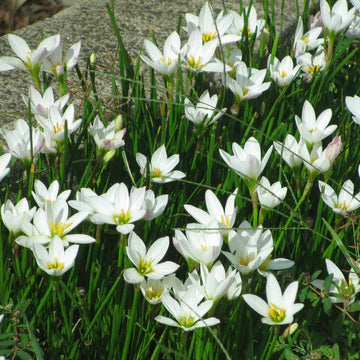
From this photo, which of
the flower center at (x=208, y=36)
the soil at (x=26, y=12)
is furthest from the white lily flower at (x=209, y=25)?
the soil at (x=26, y=12)

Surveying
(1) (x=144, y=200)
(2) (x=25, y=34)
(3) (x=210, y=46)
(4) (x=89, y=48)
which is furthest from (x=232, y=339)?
(2) (x=25, y=34)

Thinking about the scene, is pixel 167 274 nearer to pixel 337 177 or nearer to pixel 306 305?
pixel 306 305

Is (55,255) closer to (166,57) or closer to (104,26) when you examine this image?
(166,57)

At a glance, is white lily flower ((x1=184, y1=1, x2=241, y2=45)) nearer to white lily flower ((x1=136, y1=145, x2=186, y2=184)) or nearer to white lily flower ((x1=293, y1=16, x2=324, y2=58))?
white lily flower ((x1=293, y1=16, x2=324, y2=58))

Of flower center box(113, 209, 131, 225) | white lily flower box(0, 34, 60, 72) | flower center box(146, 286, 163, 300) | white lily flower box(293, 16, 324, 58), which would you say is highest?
white lily flower box(0, 34, 60, 72)

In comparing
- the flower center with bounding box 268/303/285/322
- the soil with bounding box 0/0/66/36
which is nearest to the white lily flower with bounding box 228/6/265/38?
the flower center with bounding box 268/303/285/322

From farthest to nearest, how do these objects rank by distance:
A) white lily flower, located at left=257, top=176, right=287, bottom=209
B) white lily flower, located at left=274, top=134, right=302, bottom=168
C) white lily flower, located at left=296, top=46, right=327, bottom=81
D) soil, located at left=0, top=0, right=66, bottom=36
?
1. soil, located at left=0, top=0, right=66, bottom=36
2. white lily flower, located at left=296, top=46, right=327, bottom=81
3. white lily flower, located at left=274, top=134, right=302, bottom=168
4. white lily flower, located at left=257, top=176, right=287, bottom=209

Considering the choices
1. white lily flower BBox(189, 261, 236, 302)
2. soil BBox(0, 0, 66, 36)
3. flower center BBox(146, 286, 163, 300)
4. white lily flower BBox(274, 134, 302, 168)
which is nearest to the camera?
white lily flower BBox(189, 261, 236, 302)
